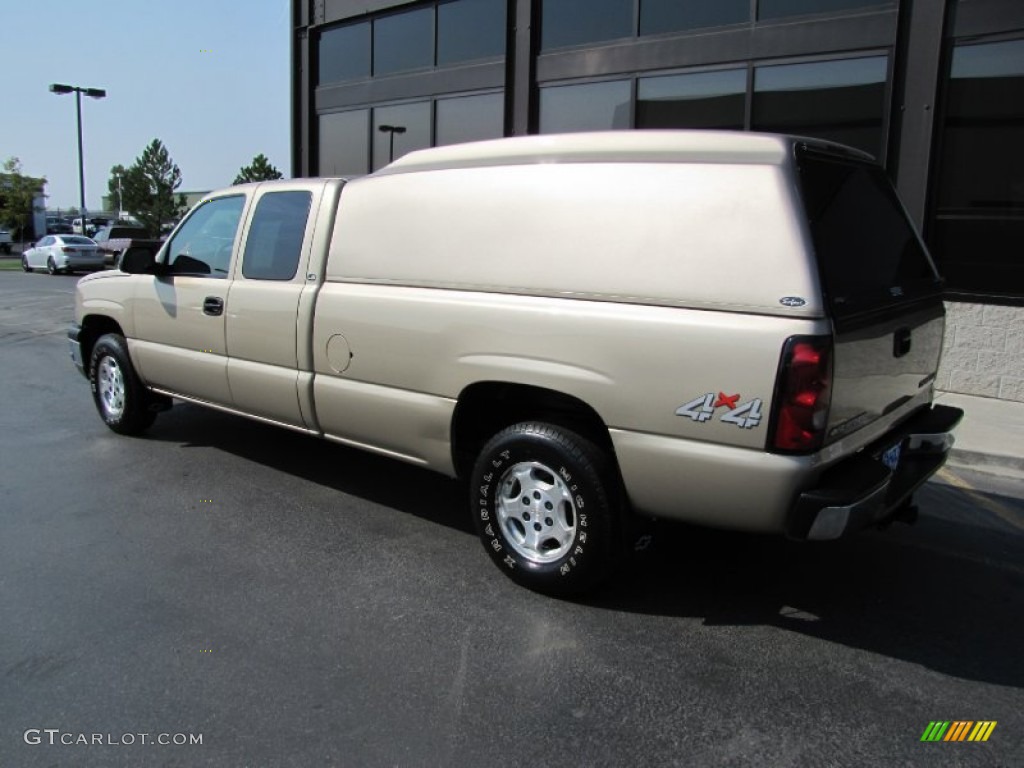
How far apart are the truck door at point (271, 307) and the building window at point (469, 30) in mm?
8703

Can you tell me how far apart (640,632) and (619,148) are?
2.10 meters

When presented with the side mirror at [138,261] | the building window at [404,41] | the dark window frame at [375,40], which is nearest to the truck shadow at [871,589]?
the side mirror at [138,261]

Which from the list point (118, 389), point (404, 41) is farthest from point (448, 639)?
point (404, 41)

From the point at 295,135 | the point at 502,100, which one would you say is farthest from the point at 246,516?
the point at 295,135

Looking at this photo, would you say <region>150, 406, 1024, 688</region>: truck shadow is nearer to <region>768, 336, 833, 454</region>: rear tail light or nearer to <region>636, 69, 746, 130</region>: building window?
<region>768, 336, 833, 454</region>: rear tail light

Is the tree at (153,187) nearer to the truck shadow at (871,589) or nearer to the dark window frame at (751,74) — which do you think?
the dark window frame at (751,74)

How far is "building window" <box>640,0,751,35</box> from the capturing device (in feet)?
33.3

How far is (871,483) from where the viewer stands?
3.21m

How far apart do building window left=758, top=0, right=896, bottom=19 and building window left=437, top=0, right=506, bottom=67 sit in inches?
166

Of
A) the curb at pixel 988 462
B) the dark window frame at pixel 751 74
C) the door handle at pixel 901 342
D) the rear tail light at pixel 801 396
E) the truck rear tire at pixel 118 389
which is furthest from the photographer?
the dark window frame at pixel 751 74

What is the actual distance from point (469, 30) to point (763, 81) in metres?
5.25

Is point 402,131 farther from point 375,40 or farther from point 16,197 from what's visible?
point 16,197

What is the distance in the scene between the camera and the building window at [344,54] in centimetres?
1483

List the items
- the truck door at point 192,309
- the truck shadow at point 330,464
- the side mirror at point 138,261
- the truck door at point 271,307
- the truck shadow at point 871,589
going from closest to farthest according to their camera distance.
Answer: the truck shadow at point 871,589 < the truck door at point 271,307 < the truck shadow at point 330,464 < the truck door at point 192,309 < the side mirror at point 138,261
